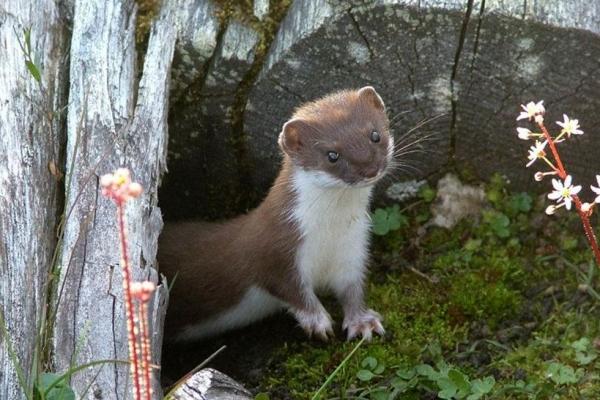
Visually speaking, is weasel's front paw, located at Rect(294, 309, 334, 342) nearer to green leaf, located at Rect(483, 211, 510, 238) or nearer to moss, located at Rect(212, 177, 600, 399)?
moss, located at Rect(212, 177, 600, 399)

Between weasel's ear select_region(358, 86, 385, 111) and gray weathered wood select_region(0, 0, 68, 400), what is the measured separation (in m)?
1.39

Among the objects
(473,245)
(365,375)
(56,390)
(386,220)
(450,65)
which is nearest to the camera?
(56,390)

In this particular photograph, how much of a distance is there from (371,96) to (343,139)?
0.83 ft

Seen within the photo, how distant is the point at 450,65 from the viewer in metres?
5.27

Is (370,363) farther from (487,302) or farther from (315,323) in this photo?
(487,302)

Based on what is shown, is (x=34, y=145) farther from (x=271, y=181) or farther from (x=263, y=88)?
(x=271, y=181)

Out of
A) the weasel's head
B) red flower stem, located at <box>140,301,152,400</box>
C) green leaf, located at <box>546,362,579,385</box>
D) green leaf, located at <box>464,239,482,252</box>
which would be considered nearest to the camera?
red flower stem, located at <box>140,301,152,400</box>

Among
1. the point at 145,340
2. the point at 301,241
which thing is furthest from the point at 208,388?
the point at 301,241

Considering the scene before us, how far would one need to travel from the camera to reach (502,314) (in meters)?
5.47

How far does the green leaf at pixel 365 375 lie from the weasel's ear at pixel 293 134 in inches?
42.9

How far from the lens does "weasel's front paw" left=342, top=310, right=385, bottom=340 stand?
5.46 m

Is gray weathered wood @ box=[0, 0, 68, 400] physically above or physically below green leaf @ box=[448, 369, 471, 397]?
above

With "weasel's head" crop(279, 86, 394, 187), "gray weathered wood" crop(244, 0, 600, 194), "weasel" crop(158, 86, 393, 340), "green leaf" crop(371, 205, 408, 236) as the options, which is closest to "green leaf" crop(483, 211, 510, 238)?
"gray weathered wood" crop(244, 0, 600, 194)

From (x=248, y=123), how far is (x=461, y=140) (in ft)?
3.64
